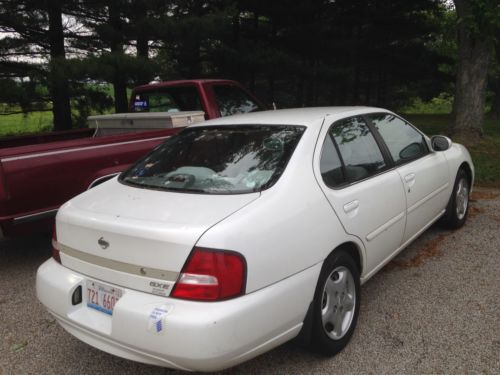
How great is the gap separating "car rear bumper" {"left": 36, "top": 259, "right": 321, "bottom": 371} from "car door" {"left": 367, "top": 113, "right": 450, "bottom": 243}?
1.55 metres

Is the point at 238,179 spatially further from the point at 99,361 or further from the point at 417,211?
the point at 417,211

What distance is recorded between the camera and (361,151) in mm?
3223

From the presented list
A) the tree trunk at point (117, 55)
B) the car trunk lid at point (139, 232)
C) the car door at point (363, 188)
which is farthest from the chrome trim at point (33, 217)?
the tree trunk at point (117, 55)

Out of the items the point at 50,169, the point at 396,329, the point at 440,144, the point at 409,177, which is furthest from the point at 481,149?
the point at 50,169

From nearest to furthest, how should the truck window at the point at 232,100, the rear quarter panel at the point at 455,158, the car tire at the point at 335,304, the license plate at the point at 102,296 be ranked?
1. the license plate at the point at 102,296
2. the car tire at the point at 335,304
3. the rear quarter panel at the point at 455,158
4. the truck window at the point at 232,100

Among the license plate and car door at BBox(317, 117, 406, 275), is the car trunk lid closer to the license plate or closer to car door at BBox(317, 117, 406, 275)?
the license plate

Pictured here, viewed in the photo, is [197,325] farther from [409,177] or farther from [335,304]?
[409,177]

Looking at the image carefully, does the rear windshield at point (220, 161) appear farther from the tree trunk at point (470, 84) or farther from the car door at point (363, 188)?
the tree trunk at point (470, 84)

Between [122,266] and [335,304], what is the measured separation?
127 cm

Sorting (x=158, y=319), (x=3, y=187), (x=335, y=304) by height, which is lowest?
(x=335, y=304)

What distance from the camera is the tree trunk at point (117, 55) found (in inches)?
332

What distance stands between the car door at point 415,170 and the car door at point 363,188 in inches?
7.1

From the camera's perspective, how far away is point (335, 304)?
269 centimetres

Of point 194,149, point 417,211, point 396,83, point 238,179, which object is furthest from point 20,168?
point 396,83
